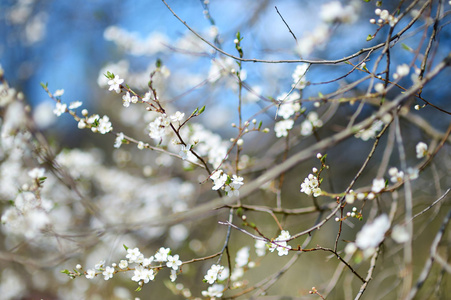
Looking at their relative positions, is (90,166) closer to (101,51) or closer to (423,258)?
(101,51)

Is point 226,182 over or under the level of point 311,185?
over

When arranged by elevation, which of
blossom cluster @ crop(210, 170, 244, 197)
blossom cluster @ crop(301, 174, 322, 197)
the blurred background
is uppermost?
the blurred background

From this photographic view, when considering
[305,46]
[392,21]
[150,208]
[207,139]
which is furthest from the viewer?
[150,208]

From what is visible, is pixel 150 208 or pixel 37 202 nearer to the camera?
pixel 37 202

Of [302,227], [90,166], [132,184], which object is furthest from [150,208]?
[302,227]

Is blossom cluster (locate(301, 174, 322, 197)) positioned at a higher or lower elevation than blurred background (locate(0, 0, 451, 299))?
lower

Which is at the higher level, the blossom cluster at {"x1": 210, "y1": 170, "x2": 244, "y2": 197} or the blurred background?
the blurred background

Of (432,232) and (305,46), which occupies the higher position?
(305,46)

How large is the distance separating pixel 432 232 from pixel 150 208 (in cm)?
361

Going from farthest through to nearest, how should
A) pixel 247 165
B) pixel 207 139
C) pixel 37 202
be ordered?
1. pixel 247 165
2. pixel 207 139
3. pixel 37 202

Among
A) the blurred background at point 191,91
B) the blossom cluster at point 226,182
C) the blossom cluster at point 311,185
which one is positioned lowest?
the blossom cluster at point 311,185

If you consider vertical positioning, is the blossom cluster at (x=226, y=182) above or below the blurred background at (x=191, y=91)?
below

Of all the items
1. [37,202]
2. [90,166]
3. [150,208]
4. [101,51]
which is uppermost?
[101,51]

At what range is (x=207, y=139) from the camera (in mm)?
2506
